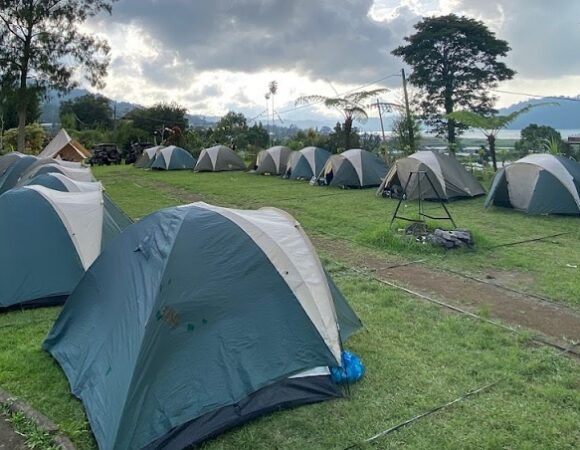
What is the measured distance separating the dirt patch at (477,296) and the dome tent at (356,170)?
28.7 feet

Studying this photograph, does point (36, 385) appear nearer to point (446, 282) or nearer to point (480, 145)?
point (446, 282)

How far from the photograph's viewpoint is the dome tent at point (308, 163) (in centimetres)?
1891

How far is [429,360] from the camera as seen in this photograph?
4.32 meters

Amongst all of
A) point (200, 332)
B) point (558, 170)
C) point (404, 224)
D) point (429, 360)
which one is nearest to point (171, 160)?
point (404, 224)

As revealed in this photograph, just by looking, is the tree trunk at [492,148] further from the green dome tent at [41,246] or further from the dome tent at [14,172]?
the green dome tent at [41,246]

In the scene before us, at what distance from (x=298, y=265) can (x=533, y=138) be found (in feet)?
67.6

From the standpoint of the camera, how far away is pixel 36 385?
13.2ft

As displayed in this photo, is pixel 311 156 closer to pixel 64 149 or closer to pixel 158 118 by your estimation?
pixel 64 149

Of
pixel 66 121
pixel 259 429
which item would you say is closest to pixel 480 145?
pixel 259 429

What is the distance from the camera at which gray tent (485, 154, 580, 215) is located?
10.7 metres

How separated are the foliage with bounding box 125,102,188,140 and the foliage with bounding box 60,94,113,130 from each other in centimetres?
1285

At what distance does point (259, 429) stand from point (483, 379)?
1.86m

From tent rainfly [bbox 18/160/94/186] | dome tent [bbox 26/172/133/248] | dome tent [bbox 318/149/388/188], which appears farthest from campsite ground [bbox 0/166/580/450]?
dome tent [bbox 318/149/388/188]

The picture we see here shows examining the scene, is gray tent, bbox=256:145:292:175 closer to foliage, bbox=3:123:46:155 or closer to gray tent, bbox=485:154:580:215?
gray tent, bbox=485:154:580:215
